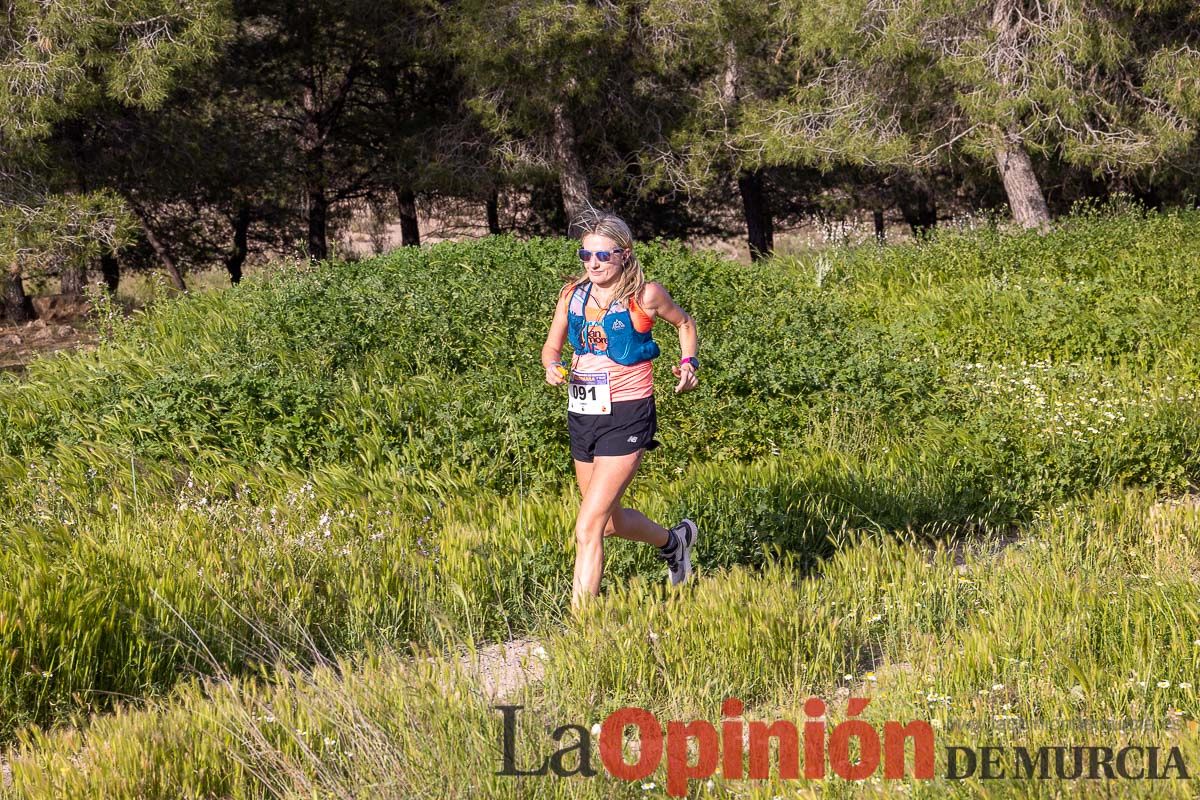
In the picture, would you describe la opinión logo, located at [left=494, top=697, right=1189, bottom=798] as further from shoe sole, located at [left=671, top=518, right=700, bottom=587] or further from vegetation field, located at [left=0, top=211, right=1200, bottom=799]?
shoe sole, located at [left=671, top=518, right=700, bottom=587]

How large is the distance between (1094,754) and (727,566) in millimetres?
2656

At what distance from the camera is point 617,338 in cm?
520

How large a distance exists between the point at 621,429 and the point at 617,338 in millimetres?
394

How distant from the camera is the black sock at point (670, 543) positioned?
18.4 feet

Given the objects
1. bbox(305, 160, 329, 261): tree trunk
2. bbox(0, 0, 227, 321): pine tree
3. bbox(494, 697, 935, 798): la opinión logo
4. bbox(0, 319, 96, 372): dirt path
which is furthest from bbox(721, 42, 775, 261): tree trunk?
bbox(494, 697, 935, 798): la opinión logo

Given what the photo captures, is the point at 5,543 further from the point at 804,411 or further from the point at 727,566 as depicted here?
the point at 804,411

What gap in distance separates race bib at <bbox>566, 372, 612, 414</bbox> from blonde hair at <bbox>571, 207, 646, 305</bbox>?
14.1 inches

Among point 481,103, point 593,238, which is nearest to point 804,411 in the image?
point 593,238

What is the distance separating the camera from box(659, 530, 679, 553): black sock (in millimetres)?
5615

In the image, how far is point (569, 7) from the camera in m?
16.7

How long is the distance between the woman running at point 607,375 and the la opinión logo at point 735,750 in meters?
1.19

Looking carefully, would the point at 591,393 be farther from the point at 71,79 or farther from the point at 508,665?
the point at 71,79

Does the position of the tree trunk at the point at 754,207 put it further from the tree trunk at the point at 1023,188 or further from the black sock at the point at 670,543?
the black sock at the point at 670,543

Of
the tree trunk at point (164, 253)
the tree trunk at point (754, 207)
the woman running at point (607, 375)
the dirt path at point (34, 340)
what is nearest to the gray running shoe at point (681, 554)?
the woman running at point (607, 375)
